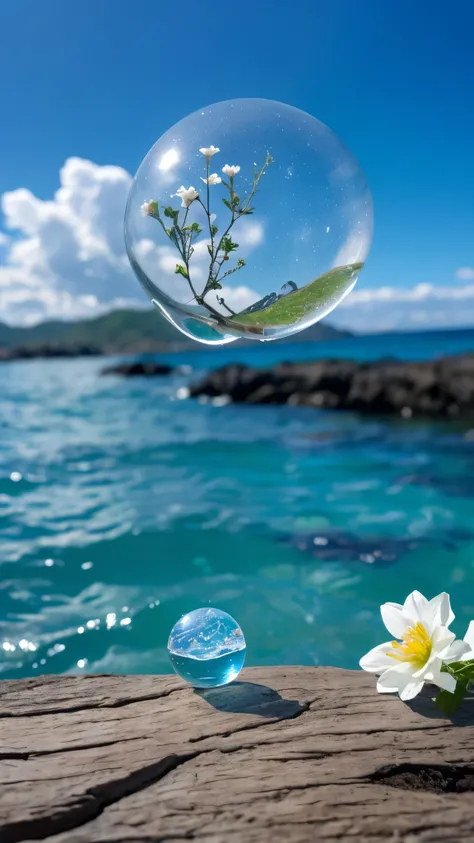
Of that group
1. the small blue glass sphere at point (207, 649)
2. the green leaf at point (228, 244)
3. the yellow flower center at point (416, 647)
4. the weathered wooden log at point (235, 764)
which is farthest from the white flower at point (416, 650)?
the green leaf at point (228, 244)

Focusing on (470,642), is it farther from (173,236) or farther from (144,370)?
(144,370)

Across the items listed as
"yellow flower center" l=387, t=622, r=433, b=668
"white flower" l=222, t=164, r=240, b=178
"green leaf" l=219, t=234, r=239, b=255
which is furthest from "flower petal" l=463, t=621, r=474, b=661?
"white flower" l=222, t=164, r=240, b=178

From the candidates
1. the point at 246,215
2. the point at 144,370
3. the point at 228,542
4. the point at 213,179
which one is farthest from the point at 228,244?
the point at 144,370

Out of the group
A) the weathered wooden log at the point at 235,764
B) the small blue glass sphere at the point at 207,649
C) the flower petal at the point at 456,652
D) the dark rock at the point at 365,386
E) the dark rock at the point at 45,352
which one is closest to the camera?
the weathered wooden log at the point at 235,764

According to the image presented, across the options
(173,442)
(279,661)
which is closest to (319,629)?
(279,661)

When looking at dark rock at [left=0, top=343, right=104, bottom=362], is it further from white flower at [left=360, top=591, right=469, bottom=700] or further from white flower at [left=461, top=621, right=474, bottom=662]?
white flower at [left=461, top=621, right=474, bottom=662]

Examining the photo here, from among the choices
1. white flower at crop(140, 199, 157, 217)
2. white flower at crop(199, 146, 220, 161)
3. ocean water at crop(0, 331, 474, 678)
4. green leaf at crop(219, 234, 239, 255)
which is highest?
white flower at crop(199, 146, 220, 161)

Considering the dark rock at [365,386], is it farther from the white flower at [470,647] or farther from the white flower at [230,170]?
the white flower at [230,170]
